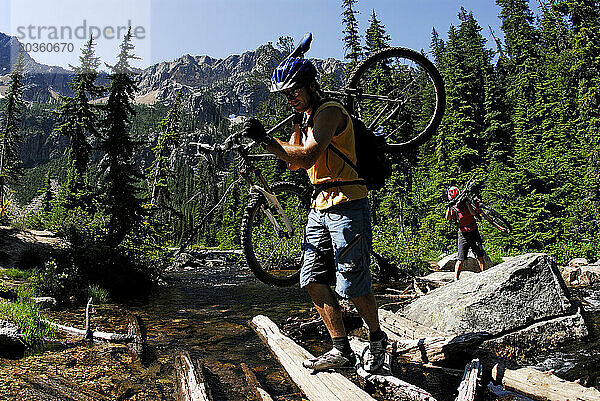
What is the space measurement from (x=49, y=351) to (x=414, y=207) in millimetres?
40151

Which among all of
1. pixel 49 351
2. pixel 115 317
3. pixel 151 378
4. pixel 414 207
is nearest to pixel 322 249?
pixel 151 378

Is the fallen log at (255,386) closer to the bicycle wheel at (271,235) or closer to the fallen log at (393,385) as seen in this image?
the fallen log at (393,385)

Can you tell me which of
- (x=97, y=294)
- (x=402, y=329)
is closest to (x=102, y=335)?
(x=402, y=329)

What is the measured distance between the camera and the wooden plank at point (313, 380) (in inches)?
159

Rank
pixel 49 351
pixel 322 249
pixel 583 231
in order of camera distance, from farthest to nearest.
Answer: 1. pixel 583 231
2. pixel 49 351
3. pixel 322 249

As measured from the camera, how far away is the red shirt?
11727 millimetres

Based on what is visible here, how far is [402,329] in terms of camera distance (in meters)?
6.79

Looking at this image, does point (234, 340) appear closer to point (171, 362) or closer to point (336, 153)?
point (171, 362)

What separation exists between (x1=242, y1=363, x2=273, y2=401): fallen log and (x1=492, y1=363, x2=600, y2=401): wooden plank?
2.48 meters

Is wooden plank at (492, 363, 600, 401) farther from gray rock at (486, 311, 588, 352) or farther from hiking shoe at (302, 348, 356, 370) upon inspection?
gray rock at (486, 311, 588, 352)

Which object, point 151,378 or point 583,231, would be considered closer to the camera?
point 151,378

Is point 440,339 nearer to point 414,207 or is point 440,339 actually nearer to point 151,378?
point 151,378

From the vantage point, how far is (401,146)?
565 centimetres

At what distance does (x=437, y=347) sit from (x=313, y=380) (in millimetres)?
1961
